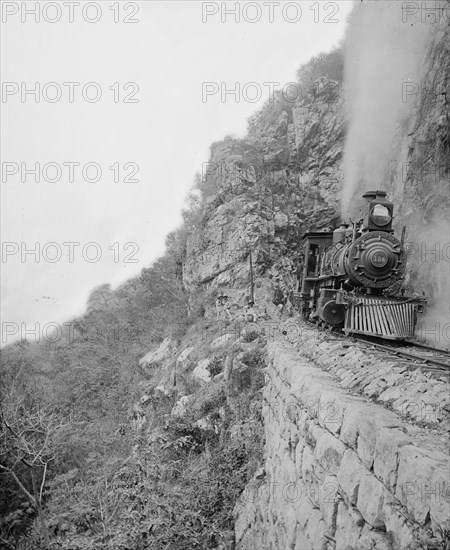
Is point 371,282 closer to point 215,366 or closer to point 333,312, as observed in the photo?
point 333,312

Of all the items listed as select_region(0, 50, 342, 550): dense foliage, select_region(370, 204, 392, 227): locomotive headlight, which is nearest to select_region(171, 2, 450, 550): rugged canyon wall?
select_region(0, 50, 342, 550): dense foliage

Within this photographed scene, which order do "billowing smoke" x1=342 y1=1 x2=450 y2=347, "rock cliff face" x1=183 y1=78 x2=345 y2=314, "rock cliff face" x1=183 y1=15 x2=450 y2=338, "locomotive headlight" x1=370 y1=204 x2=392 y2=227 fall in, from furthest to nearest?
"rock cliff face" x1=183 y1=78 x2=345 y2=314 < "rock cliff face" x1=183 y1=15 x2=450 y2=338 < "billowing smoke" x1=342 y1=1 x2=450 y2=347 < "locomotive headlight" x1=370 y1=204 x2=392 y2=227

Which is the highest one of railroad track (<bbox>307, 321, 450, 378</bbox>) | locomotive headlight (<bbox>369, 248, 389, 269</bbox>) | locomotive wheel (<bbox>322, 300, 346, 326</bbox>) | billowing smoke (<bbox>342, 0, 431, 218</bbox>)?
billowing smoke (<bbox>342, 0, 431, 218</bbox>)

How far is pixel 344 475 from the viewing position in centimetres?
341

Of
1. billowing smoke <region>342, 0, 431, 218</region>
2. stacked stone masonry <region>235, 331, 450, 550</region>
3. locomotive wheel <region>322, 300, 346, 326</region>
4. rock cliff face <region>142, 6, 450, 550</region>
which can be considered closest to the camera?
stacked stone masonry <region>235, 331, 450, 550</region>

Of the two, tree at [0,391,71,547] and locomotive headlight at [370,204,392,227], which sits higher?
locomotive headlight at [370,204,392,227]

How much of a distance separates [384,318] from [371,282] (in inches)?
41.4

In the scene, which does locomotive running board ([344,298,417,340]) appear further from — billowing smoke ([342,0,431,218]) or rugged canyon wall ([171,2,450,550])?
billowing smoke ([342,0,431,218])

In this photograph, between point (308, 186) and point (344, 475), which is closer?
point (344, 475)

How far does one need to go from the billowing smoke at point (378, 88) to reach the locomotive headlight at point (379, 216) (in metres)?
11.0

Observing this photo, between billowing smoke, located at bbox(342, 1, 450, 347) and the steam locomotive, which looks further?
billowing smoke, located at bbox(342, 1, 450, 347)

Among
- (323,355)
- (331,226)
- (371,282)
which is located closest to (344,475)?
(323,355)

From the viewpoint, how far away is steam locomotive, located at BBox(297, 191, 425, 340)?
27.6 feet

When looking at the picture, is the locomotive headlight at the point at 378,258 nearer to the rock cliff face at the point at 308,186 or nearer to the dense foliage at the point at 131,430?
the dense foliage at the point at 131,430
